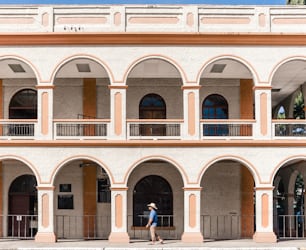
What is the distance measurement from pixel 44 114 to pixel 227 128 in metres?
7.51

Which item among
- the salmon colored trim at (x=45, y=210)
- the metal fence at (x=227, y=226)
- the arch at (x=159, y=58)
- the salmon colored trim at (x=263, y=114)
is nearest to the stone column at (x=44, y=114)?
the salmon colored trim at (x=45, y=210)

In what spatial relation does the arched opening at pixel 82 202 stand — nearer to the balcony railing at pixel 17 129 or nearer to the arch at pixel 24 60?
the balcony railing at pixel 17 129

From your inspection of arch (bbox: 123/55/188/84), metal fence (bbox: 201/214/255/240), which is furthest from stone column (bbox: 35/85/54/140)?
metal fence (bbox: 201/214/255/240)

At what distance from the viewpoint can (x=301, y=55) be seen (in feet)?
74.9

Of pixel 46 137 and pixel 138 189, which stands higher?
pixel 46 137

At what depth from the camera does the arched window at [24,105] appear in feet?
85.5

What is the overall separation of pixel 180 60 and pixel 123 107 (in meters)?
2.79

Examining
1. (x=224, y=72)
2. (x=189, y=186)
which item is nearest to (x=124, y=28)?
(x=224, y=72)

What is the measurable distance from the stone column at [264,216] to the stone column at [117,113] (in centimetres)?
555

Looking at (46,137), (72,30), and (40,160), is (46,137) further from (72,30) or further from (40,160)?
(72,30)

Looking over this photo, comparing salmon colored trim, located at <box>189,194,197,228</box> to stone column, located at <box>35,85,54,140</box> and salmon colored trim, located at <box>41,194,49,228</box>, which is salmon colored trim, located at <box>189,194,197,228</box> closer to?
salmon colored trim, located at <box>41,194,49,228</box>

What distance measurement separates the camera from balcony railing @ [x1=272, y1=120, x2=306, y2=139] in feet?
75.7

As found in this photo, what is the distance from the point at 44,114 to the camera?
2283 cm

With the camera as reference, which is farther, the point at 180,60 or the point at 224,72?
the point at 224,72
